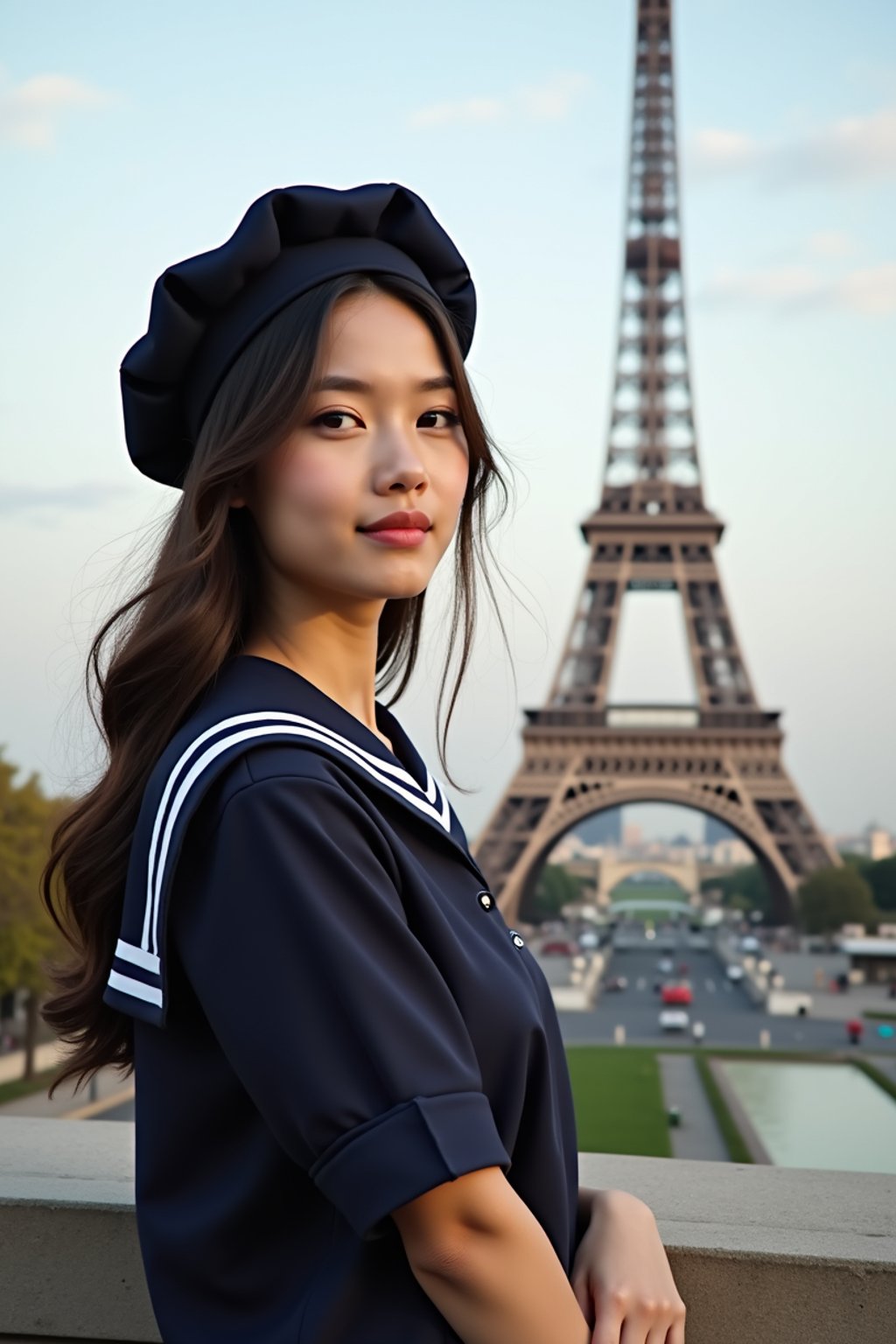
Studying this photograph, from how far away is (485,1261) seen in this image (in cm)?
149

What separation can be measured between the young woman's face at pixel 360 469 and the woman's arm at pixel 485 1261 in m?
0.69

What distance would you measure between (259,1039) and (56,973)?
696 millimetres

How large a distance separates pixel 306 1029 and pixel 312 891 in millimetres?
128

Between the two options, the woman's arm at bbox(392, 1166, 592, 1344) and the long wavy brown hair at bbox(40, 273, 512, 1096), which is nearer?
the woman's arm at bbox(392, 1166, 592, 1344)

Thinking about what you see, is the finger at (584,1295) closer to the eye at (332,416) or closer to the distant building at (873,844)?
the eye at (332,416)

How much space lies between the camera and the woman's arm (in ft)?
4.82

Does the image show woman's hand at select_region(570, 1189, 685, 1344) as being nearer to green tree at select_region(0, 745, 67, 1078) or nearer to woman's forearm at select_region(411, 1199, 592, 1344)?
woman's forearm at select_region(411, 1199, 592, 1344)

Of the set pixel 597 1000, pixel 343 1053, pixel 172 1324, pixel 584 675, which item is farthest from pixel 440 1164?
pixel 584 675

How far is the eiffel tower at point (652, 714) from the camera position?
138 ft

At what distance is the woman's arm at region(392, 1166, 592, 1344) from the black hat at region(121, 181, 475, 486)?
0.94m

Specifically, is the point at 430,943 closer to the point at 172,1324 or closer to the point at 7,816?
the point at 172,1324

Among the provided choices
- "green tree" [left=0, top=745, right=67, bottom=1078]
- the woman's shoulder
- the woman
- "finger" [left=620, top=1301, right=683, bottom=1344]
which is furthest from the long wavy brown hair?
"green tree" [left=0, top=745, right=67, bottom=1078]

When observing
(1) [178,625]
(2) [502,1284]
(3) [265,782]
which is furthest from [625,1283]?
(1) [178,625]

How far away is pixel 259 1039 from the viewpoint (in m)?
1.48
